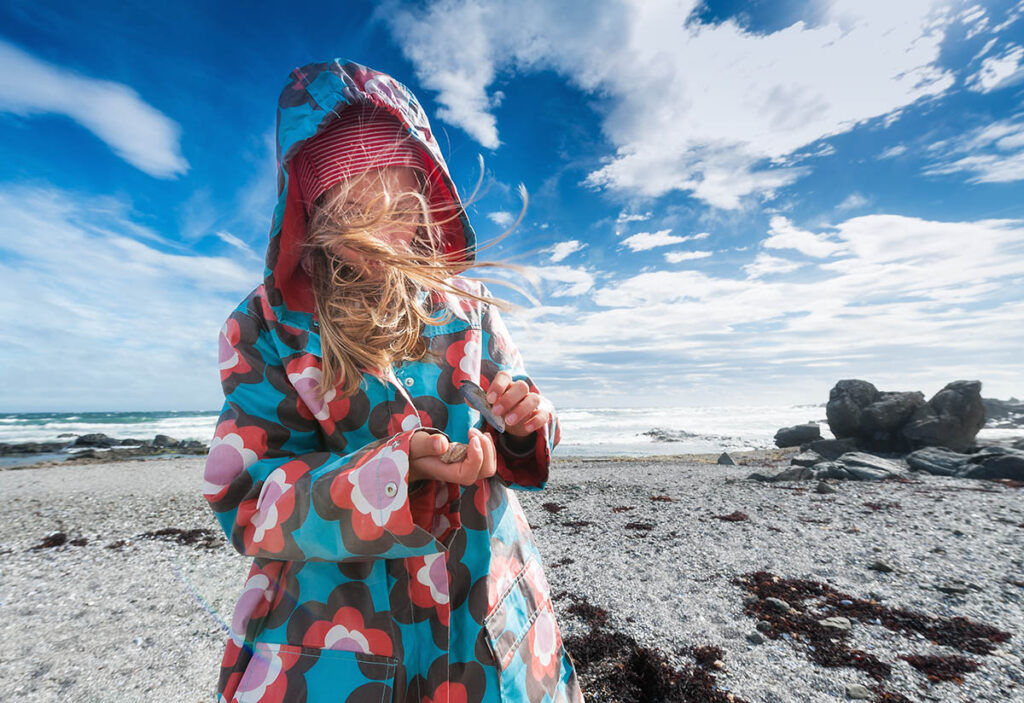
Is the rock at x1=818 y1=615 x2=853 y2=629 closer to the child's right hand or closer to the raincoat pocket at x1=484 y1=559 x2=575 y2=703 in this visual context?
the raincoat pocket at x1=484 y1=559 x2=575 y2=703

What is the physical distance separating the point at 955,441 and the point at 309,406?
24.6 metres

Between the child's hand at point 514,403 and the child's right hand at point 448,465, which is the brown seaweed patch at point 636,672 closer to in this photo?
the child's hand at point 514,403

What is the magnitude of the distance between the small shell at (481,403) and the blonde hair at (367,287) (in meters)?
0.28

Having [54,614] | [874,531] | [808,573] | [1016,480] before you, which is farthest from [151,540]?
[1016,480]

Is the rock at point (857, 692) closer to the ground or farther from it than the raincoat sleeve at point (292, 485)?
closer to the ground

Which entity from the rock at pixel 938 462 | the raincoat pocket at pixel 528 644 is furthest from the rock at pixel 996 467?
the raincoat pocket at pixel 528 644

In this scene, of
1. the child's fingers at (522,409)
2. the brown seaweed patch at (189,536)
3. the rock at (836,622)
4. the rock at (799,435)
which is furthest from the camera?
the rock at (799,435)

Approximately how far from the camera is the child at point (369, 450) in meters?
1.16

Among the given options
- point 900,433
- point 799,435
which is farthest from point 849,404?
point 799,435

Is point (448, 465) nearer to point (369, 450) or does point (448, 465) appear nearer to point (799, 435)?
point (369, 450)

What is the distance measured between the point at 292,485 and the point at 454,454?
0.43 m

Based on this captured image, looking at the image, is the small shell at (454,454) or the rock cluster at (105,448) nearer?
the small shell at (454,454)

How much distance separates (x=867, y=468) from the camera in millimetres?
12258

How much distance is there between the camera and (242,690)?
1.25 m
